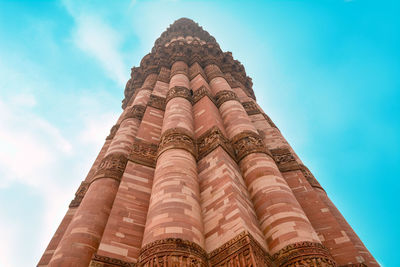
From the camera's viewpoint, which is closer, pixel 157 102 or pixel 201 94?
pixel 201 94

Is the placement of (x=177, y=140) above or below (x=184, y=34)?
below

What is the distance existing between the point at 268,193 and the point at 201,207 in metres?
1.38

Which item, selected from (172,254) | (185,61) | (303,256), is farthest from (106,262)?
(185,61)

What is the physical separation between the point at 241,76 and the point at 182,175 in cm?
1241

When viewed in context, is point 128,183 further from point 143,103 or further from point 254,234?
point 143,103

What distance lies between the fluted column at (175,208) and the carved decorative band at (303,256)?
127 cm

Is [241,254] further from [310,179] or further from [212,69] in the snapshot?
[212,69]

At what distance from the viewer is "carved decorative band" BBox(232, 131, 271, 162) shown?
304 inches

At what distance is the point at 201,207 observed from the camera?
616cm

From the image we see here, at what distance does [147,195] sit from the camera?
704 cm

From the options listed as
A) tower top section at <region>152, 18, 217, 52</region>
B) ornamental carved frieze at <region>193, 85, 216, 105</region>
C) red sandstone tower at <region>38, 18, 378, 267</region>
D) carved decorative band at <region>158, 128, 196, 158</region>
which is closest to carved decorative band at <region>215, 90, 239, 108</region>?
ornamental carved frieze at <region>193, 85, 216, 105</region>

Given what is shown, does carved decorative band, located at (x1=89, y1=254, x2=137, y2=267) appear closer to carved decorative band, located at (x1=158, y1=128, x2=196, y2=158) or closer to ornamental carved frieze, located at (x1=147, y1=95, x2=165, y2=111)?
carved decorative band, located at (x1=158, y1=128, x2=196, y2=158)

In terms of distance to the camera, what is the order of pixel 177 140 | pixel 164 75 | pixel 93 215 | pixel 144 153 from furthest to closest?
pixel 164 75, pixel 144 153, pixel 177 140, pixel 93 215

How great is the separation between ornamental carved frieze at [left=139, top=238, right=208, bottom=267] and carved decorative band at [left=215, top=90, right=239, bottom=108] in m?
7.09
